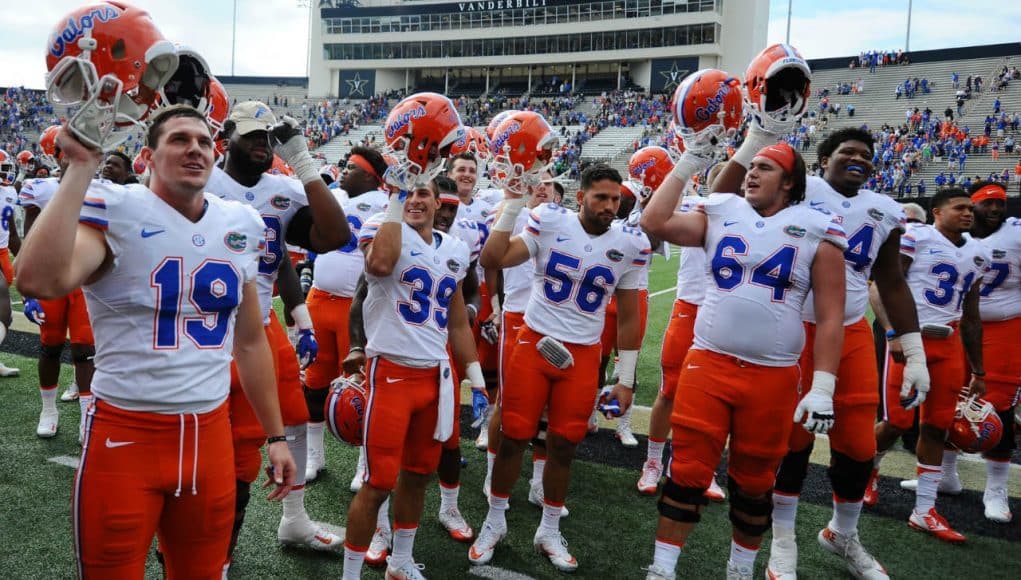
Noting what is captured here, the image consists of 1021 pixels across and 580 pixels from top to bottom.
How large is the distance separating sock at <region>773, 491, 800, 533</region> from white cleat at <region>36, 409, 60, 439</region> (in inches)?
206

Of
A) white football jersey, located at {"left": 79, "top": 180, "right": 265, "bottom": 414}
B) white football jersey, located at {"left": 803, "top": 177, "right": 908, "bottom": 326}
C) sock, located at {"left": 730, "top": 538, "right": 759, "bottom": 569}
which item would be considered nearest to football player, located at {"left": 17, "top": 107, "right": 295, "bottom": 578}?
white football jersey, located at {"left": 79, "top": 180, "right": 265, "bottom": 414}

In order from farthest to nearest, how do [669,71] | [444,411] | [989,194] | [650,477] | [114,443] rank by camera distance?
[669,71] → [989,194] → [650,477] → [444,411] → [114,443]

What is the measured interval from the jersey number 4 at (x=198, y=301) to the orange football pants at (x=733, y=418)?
2100 millimetres

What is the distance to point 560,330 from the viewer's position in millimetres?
4191

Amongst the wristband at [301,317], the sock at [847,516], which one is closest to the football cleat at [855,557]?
the sock at [847,516]

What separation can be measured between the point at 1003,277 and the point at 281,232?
5.08 meters

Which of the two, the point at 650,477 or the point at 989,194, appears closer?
the point at 650,477

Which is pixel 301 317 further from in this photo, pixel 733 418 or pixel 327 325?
pixel 733 418

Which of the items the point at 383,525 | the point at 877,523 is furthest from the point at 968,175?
the point at 383,525

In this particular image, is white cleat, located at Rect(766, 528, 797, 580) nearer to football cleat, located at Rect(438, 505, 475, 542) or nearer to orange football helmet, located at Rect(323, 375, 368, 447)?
football cleat, located at Rect(438, 505, 475, 542)

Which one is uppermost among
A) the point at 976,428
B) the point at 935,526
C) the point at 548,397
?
the point at 548,397

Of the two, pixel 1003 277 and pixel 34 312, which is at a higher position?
pixel 1003 277

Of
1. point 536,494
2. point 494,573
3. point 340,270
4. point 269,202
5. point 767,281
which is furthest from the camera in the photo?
point 340,270

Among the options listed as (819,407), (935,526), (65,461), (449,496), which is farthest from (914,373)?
(65,461)
